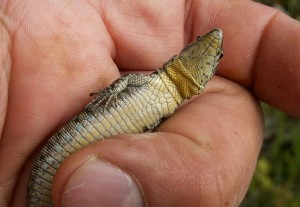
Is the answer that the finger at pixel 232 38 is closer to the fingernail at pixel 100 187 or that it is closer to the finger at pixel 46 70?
the finger at pixel 46 70

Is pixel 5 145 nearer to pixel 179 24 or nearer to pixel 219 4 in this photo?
pixel 179 24

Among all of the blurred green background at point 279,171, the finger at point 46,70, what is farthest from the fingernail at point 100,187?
the blurred green background at point 279,171

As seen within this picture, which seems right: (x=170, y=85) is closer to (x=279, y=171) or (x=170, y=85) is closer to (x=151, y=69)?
(x=151, y=69)

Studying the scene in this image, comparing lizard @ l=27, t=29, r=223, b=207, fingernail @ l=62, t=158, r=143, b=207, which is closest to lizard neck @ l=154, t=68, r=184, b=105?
lizard @ l=27, t=29, r=223, b=207

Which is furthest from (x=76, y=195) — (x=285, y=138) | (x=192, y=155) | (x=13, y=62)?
(x=285, y=138)

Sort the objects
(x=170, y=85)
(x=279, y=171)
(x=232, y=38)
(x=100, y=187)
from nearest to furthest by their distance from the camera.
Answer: (x=100, y=187), (x=170, y=85), (x=232, y=38), (x=279, y=171)

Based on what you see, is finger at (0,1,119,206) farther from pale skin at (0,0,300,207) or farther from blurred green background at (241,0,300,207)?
blurred green background at (241,0,300,207)

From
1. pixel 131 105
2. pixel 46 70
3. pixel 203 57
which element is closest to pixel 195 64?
pixel 203 57
